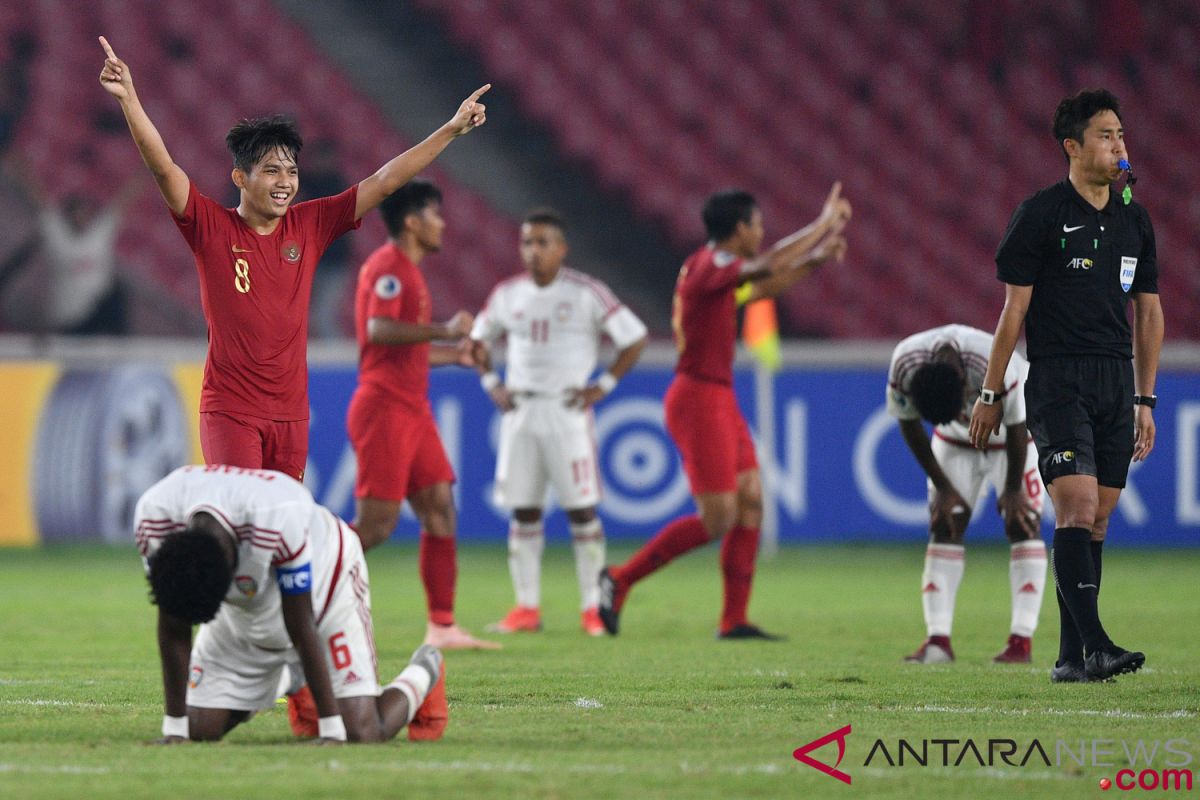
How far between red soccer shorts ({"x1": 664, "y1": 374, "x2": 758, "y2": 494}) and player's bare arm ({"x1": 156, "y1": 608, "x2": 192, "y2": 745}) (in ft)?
15.0

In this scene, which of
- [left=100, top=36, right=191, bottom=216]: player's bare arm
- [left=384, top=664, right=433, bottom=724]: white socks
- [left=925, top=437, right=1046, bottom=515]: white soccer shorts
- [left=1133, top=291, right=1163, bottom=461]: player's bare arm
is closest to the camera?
[left=384, top=664, right=433, bottom=724]: white socks

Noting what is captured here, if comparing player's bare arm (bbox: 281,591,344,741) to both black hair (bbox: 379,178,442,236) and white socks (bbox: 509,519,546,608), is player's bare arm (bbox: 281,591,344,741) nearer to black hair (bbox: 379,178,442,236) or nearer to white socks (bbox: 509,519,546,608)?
black hair (bbox: 379,178,442,236)

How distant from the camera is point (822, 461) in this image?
1426cm

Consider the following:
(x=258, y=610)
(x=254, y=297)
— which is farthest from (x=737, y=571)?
(x=258, y=610)

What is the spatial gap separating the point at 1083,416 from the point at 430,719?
2.81 m

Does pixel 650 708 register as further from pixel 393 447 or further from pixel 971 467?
pixel 393 447

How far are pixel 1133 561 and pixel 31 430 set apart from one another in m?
8.93

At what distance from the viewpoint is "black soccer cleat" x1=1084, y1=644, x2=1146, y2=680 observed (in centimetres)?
625

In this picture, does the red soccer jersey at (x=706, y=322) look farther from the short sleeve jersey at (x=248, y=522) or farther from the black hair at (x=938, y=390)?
the short sleeve jersey at (x=248, y=522)

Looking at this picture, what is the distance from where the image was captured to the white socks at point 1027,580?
25.1 feet

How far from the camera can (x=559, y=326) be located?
10.1 meters

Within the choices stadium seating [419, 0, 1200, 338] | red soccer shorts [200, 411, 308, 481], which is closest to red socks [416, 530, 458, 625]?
red soccer shorts [200, 411, 308, 481]

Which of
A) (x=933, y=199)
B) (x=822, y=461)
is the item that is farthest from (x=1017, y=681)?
(x=933, y=199)

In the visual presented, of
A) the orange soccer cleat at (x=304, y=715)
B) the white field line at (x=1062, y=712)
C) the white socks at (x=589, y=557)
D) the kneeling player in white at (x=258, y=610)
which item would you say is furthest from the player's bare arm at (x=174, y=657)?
the white socks at (x=589, y=557)
